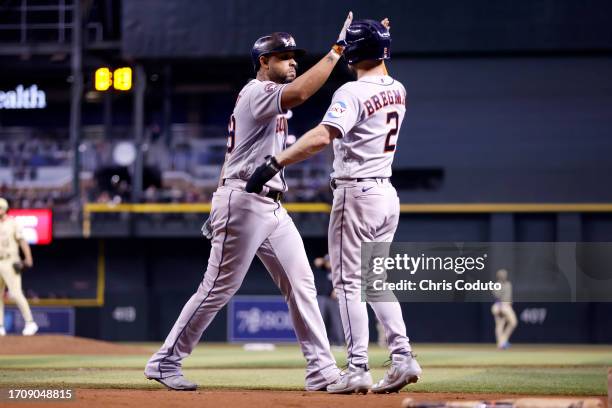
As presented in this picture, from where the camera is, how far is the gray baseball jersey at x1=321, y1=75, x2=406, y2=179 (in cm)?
746

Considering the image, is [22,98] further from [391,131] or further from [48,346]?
[391,131]

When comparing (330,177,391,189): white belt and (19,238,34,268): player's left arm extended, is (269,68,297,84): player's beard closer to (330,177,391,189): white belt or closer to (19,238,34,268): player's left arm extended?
(330,177,391,189): white belt

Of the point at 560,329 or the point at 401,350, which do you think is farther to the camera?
the point at 560,329

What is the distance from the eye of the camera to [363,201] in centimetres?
750

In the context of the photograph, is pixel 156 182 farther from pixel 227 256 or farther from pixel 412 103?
pixel 227 256

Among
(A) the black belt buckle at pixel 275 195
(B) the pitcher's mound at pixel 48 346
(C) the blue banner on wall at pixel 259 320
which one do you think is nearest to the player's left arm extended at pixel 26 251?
(B) the pitcher's mound at pixel 48 346

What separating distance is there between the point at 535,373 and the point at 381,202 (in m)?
5.03

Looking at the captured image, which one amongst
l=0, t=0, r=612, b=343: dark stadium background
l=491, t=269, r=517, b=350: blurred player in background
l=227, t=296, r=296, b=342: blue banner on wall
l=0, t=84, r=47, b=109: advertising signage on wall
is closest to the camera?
l=491, t=269, r=517, b=350: blurred player in background

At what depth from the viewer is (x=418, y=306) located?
2819 cm

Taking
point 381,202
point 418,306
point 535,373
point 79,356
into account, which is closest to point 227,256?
point 381,202

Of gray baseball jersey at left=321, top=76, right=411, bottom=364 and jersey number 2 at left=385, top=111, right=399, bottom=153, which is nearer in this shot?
gray baseball jersey at left=321, top=76, right=411, bottom=364

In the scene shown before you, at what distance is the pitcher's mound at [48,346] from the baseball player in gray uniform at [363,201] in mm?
8920

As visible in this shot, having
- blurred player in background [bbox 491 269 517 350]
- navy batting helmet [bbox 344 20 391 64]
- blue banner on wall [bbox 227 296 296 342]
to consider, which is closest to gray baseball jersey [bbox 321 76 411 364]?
navy batting helmet [bbox 344 20 391 64]

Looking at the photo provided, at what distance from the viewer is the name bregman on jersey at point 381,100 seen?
745 centimetres
